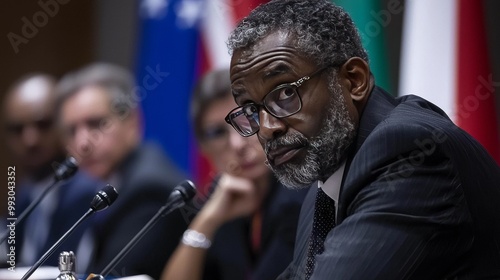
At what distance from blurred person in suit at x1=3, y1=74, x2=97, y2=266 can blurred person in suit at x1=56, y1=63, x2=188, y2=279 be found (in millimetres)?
58

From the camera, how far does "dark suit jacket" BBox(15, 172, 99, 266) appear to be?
285 cm

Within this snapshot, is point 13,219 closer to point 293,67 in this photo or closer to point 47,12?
point 47,12

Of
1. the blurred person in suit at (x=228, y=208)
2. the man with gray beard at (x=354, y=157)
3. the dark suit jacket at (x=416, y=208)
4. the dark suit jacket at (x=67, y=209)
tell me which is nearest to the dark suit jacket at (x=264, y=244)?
the blurred person in suit at (x=228, y=208)

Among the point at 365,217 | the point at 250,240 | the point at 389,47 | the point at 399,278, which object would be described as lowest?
the point at 250,240

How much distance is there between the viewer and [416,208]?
1.44m

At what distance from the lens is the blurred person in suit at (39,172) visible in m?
2.86

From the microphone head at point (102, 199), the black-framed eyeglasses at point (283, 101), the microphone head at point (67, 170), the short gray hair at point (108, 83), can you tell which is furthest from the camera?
the short gray hair at point (108, 83)

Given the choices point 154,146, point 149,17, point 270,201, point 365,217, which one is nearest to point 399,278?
point 365,217

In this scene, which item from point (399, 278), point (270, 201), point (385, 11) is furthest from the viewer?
point (385, 11)

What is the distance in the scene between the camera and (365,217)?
144 cm

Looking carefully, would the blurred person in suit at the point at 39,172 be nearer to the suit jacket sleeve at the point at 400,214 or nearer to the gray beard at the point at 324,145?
the gray beard at the point at 324,145

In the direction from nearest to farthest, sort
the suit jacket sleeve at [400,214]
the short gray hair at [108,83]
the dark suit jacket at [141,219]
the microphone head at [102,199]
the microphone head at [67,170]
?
the suit jacket sleeve at [400,214], the microphone head at [102,199], the microphone head at [67,170], the dark suit jacket at [141,219], the short gray hair at [108,83]

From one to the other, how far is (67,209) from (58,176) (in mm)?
229

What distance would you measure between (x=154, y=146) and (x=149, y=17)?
48 cm
